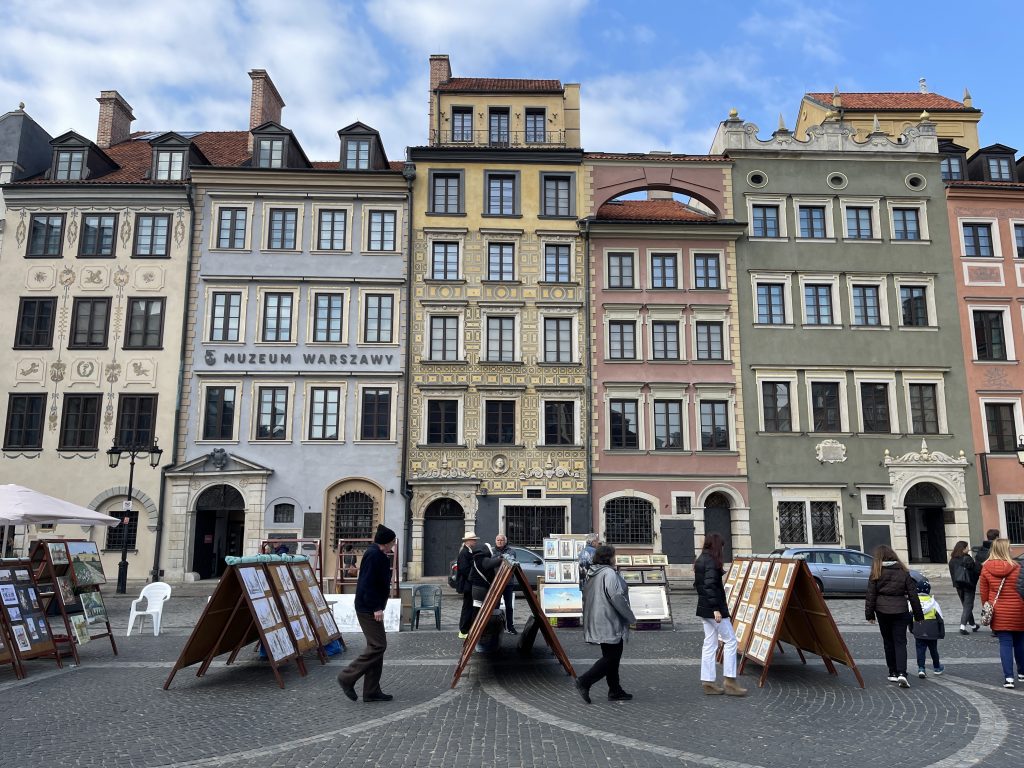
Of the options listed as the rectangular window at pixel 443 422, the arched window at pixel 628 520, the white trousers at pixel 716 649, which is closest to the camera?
the white trousers at pixel 716 649

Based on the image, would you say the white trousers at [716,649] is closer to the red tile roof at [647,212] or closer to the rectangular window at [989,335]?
the red tile roof at [647,212]

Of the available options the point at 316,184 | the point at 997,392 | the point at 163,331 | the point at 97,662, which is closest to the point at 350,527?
the point at 163,331

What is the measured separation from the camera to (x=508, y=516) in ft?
93.8

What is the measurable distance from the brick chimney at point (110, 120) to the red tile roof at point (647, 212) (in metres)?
22.1

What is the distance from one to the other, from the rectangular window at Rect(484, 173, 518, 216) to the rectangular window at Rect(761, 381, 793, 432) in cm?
1180

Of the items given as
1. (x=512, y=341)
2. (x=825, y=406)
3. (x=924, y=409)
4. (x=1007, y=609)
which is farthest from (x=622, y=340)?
(x=1007, y=609)

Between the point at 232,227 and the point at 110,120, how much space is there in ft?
35.2

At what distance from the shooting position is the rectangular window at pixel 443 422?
29.1 metres

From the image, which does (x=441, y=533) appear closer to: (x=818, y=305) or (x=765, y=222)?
(x=818, y=305)

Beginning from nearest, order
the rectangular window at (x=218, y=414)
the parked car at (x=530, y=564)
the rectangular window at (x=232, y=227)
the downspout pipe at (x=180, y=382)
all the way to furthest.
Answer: the parked car at (x=530, y=564)
the downspout pipe at (x=180, y=382)
the rectangular window at (x=218, y=414)
the rectangular window at (x=232, y=227)

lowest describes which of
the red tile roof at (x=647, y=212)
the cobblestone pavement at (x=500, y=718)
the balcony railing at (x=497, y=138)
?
the cobblestone pavement at (x=500, y=718)

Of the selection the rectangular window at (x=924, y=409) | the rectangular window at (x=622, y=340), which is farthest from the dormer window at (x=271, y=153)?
the rectangular window at (x=924, y=409)

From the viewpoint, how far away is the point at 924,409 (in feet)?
97.0

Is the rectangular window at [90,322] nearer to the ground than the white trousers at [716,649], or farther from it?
farther from it
